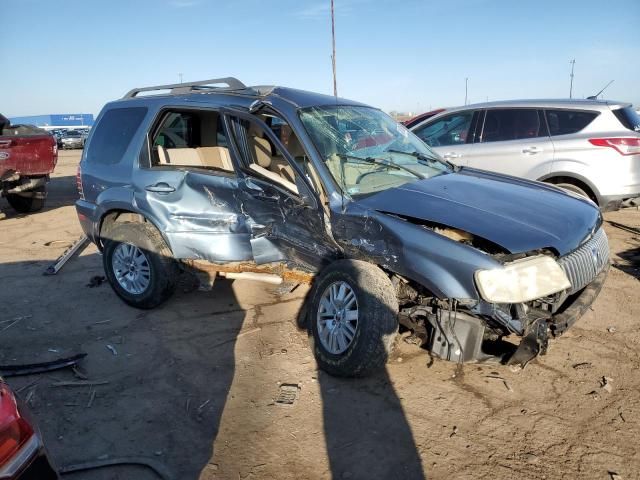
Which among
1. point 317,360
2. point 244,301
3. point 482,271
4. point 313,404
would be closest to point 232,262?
point 244,301

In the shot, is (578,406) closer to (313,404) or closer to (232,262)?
(313,404)

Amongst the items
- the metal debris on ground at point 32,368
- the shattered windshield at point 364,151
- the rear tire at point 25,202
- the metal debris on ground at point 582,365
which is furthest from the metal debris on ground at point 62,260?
the metal debris on ground at point 582,365

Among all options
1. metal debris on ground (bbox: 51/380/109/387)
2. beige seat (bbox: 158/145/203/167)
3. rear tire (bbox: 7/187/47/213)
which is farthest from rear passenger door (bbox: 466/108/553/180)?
rear tire (bbox: 7/187/47/213)

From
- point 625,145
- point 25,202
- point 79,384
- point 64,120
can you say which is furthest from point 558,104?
point 64,120

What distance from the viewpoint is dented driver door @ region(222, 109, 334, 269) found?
370 cm

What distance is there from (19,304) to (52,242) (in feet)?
9.34

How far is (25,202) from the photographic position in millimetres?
9891

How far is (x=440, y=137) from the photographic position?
24.5 feet

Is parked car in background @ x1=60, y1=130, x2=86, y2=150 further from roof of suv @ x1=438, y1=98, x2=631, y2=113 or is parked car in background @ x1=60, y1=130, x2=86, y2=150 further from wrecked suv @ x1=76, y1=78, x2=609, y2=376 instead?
wrecked suv @ x1=76, y1=78, x2=609, y2=376

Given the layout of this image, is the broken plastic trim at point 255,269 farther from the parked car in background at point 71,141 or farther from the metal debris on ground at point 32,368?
the parked car in background at point 71,141

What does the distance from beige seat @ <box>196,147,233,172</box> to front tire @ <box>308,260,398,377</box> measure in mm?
1637

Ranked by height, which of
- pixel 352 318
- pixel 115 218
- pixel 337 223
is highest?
pixel 337 223

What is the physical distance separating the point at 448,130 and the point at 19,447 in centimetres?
683

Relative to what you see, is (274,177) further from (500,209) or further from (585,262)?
(585,262)
